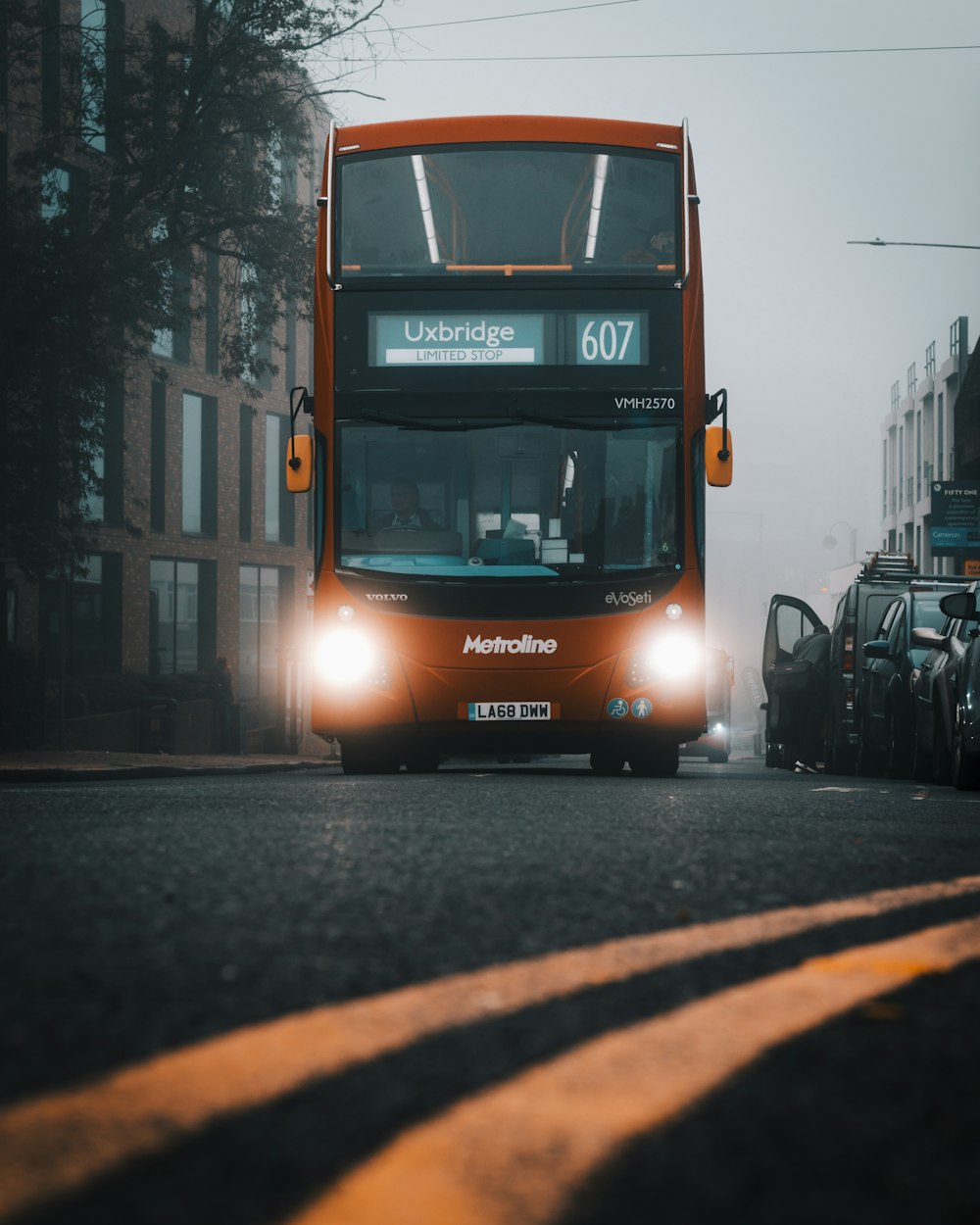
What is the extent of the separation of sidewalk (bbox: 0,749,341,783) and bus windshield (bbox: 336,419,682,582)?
279 inches

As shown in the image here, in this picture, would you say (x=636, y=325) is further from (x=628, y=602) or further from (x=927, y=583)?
(x=927, y=583)

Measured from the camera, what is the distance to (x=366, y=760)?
543 inches

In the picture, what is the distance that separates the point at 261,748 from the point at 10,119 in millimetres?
15699

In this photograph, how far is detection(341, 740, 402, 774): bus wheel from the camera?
535 inches

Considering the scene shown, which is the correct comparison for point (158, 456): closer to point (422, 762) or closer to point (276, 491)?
point (276, 491)

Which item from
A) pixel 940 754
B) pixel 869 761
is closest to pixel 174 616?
pixel 869 761

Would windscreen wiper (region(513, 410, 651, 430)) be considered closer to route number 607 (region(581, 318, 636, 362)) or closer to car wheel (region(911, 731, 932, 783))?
route number 607 (region(581, 318, 636, 362))

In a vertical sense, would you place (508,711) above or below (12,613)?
below

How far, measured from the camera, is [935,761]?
13.1 meters

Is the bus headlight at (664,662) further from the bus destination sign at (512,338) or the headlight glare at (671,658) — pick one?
the bus destination sign at (512,338)

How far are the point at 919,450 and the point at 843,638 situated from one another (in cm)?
5012

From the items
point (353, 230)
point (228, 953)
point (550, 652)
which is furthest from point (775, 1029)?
point (353, 230)

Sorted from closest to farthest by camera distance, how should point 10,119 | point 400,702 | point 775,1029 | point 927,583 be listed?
point 775,1029 < point 400,702 < point 927,583 < point 10,119

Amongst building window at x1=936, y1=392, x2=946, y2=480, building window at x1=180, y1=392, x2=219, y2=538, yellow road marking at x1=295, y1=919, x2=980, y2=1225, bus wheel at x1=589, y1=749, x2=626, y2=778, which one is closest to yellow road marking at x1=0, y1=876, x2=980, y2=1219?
yellow road marking at x1=295, y1=919, x2=980, y2=1225
